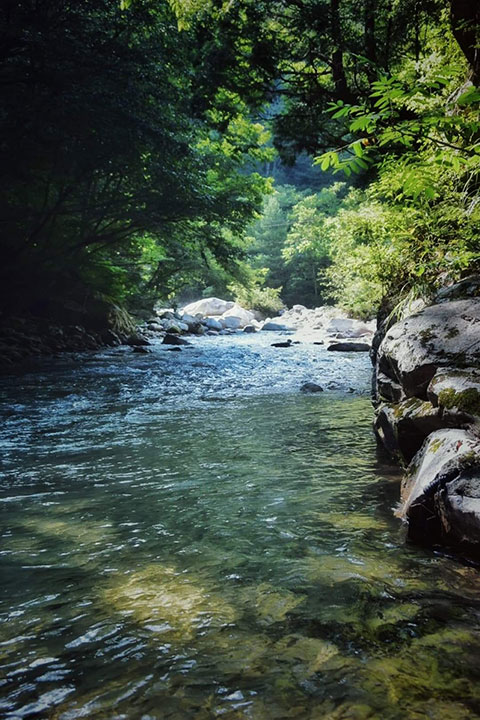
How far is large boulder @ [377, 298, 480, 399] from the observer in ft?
10.1

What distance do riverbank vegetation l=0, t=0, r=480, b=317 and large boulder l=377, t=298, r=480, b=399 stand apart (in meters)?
0.40

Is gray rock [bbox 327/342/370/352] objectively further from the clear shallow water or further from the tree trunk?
the clear shallow water

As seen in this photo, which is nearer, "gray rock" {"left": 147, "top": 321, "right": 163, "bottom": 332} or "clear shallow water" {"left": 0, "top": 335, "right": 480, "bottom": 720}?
"clear shallow water" {"left": 0, "top": 335, "right": 480, "bottom": 720}

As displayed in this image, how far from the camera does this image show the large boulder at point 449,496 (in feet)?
7.16

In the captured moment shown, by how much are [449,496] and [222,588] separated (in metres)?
1.17

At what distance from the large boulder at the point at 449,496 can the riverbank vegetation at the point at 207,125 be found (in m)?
1.50

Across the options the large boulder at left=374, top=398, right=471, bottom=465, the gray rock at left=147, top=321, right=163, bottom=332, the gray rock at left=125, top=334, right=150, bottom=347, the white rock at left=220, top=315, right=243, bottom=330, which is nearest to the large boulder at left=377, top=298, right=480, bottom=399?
the large boulder at left=374, top=398, right=471, bottom=465

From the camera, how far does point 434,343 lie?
3246 millimetres

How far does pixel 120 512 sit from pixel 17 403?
435 cm

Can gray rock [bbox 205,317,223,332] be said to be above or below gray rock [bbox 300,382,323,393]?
above

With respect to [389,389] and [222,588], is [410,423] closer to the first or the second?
[389,389]

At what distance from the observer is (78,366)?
10.8m

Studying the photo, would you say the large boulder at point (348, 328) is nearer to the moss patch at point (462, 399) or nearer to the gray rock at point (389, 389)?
the gray rock at point (389, 389)

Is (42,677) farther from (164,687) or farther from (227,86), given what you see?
(227,86)
